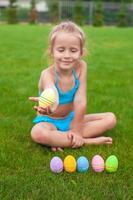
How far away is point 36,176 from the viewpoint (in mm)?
3230

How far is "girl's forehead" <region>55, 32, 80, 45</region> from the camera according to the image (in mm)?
4000

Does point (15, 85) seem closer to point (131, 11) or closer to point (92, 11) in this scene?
point (92, 11)

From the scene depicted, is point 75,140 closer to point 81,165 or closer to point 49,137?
point 49,137

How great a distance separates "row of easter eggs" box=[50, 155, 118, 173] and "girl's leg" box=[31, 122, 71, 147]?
1.63 ft

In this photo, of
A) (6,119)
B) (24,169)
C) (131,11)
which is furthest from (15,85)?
(131,11)

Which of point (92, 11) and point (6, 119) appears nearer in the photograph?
point (6, 119)

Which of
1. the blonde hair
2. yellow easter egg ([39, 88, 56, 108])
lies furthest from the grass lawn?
the blonde hair

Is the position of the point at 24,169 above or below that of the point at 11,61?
above

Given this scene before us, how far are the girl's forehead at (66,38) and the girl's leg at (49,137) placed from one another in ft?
2.33

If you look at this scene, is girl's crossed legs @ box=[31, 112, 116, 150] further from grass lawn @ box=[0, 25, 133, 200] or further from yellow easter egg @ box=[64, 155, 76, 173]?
yellow easter egg @ box=[64, 155, 76, 173]

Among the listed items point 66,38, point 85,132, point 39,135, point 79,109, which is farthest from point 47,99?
point 85,132

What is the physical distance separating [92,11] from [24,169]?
3075 cm

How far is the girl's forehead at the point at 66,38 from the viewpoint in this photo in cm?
400

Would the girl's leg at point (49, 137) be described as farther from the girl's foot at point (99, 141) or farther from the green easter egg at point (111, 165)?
the green easter egg at point (111, 165)
